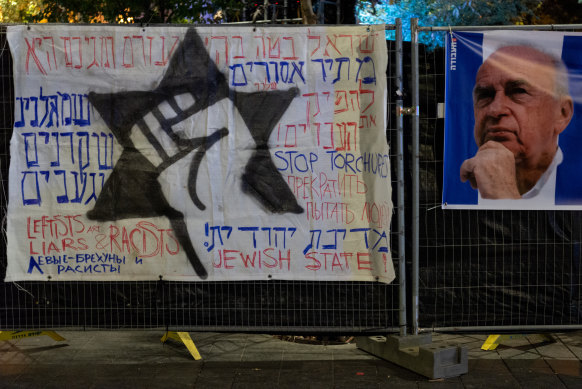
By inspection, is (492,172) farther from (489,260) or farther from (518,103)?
(489,260)

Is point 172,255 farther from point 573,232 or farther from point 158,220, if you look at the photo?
point 573,232

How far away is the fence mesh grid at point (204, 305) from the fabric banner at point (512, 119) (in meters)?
1.16

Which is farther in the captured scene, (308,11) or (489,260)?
(308,11)

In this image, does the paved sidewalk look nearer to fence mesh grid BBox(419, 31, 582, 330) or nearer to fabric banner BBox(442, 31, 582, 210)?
fence mesh grid BBox(419, 31, 582, 330)

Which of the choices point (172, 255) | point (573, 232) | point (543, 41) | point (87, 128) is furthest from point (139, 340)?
point (543, 41)

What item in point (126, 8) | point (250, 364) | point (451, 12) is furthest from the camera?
point (126, 8)

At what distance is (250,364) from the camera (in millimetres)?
6125

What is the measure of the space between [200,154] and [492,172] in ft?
7.88

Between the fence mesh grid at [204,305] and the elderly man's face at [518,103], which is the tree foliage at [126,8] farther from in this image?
the elderly man's face at [518,103]

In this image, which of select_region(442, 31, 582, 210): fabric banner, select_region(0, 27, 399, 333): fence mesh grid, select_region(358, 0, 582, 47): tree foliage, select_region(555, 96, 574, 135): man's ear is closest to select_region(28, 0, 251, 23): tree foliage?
select_region(358, 0, 582, 47): tree foliage

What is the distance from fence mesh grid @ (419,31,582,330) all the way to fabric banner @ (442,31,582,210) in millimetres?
161

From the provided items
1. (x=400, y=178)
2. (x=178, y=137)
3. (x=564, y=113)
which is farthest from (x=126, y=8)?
(x=564, y=113)

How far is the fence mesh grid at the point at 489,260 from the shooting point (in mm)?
5984

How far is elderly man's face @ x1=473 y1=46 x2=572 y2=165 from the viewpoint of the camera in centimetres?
578
